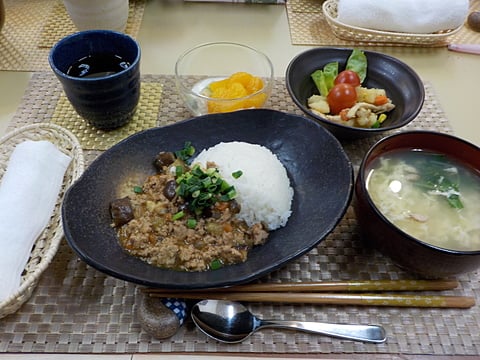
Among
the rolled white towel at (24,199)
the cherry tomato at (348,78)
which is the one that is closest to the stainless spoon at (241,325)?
the rolled white towel at (24,199)

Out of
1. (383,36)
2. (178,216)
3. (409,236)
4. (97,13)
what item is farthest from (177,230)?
(383,36)

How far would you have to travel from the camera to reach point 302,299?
120 centimetres

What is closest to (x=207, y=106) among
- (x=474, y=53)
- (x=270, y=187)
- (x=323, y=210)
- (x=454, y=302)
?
(x=270, y=187)

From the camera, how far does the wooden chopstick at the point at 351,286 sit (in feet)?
3.99

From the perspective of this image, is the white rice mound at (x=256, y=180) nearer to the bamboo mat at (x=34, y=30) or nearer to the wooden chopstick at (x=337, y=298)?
the wooden chopstick at (x=337, y=298)

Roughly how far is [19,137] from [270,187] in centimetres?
94

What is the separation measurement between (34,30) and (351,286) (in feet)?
7.15

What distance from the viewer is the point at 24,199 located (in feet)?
4.30

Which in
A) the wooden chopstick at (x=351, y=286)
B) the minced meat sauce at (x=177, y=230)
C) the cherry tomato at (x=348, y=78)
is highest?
the cherry tomato at (x=348, y=78)

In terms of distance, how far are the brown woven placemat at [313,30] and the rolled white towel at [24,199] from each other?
4.92 ft

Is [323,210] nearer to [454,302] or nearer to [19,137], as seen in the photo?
[454,302]

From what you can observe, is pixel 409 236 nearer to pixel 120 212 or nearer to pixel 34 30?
pixel 120 212

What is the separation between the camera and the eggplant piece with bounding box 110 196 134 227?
4.26 feet

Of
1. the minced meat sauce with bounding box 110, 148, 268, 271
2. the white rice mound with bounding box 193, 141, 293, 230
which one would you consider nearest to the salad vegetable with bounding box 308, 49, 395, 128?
the white rice mound with bounding box 193, 141, 293, 230
